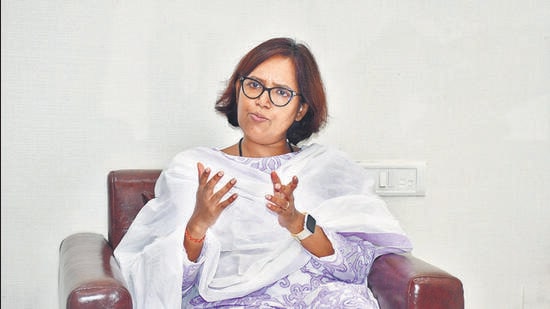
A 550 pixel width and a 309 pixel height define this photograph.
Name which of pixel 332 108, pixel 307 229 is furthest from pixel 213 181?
pixel 332 108

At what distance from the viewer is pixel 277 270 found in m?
1.78

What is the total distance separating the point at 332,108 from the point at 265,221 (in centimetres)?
69

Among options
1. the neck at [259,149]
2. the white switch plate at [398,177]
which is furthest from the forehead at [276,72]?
the white switch plate at [398,177]

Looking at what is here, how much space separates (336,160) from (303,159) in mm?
99

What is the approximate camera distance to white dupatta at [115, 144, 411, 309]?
5.74 feet

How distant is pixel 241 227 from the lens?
1.83 m

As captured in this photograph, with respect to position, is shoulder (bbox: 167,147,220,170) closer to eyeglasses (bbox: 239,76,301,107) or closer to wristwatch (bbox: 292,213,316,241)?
eyeglasses (bbox: 239,76,301,107)

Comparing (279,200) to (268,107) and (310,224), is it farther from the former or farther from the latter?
(268,107)

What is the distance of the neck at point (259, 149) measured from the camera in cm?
193

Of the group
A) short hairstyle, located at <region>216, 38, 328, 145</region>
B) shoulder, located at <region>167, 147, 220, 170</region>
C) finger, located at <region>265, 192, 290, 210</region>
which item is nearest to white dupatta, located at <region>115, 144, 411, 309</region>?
shoulder, located at <region>167, 147, 220, 170</region>

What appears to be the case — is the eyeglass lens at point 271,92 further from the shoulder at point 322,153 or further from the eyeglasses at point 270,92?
the shoulder at point 322,153

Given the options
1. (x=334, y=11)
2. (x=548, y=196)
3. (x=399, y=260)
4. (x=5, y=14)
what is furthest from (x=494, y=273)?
(x=5, y=14)

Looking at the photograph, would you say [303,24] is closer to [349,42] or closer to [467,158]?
[349,42]

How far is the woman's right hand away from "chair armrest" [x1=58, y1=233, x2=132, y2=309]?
215mm
